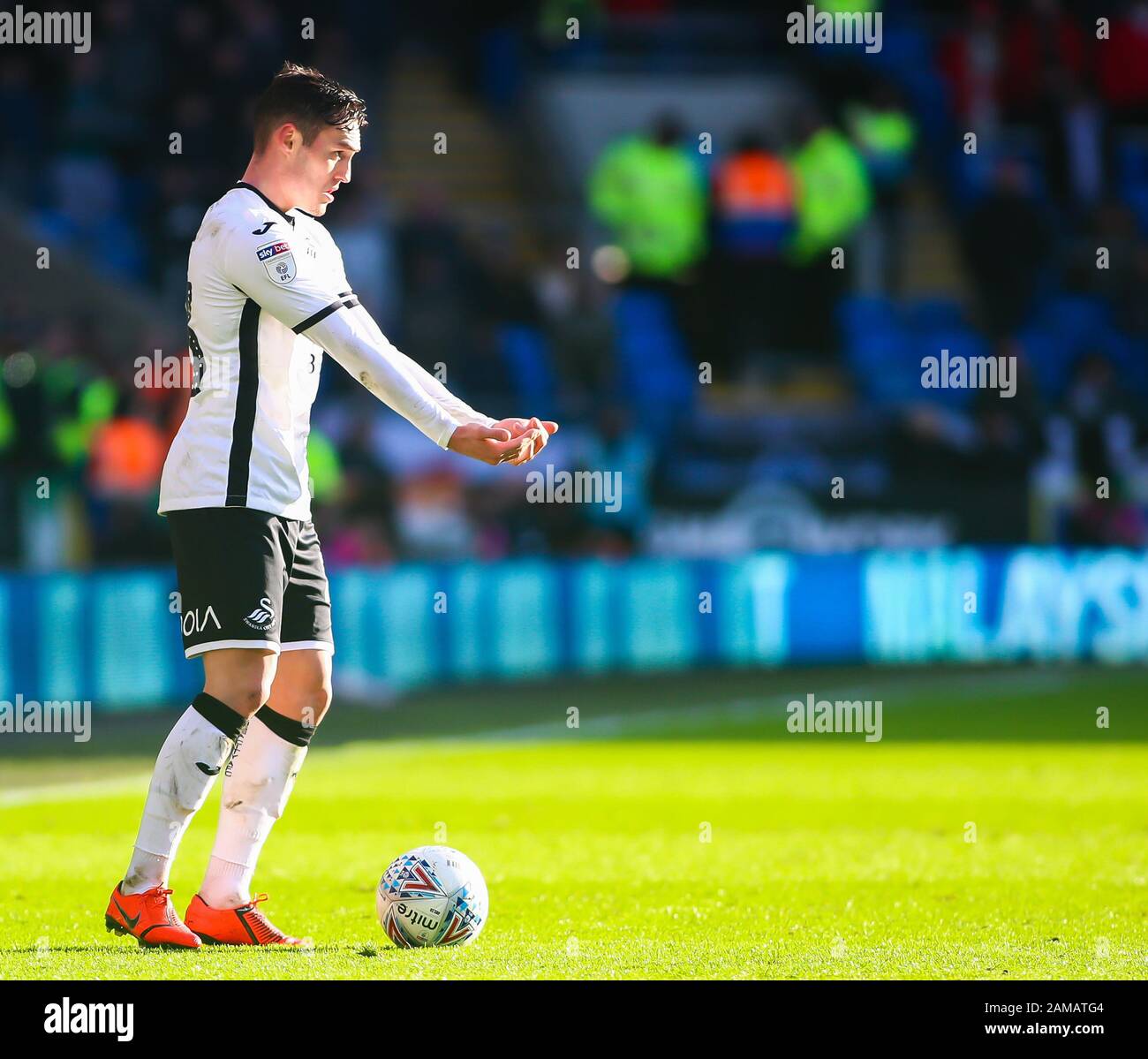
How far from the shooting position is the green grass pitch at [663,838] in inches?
211

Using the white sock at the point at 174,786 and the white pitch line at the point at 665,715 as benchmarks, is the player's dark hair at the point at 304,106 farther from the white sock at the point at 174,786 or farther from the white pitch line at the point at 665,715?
the white pitch line at the point at 665,715

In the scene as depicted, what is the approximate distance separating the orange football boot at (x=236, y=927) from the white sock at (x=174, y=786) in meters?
0.19

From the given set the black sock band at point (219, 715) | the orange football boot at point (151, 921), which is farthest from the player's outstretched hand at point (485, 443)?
the orange football boot at point (151, 921)

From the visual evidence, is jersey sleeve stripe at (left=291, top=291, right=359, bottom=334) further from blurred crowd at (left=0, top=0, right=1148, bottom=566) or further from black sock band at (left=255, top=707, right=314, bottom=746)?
blurred crowd at (left=0, top=0, right=1148, bottom=566)

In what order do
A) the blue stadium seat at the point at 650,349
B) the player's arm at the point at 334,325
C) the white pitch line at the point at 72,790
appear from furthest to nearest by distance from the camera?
the blue stadium seat at the point at 650,349, the white pitch line at the point at 72,790, the player's arm at the point at 334,325

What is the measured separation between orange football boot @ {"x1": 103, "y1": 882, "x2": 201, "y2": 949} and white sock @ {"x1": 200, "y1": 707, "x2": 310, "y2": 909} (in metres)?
0.17

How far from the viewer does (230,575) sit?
5387mm

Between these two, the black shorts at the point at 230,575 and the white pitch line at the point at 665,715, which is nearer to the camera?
the black shorts at the point at 230,575

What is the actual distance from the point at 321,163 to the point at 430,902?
6.84 feet

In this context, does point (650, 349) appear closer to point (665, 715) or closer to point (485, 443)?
point (665, 715)

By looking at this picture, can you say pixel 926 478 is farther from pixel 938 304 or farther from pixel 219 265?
pixel 219 265

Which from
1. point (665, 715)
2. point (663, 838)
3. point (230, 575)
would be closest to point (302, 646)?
point (230, 575)
